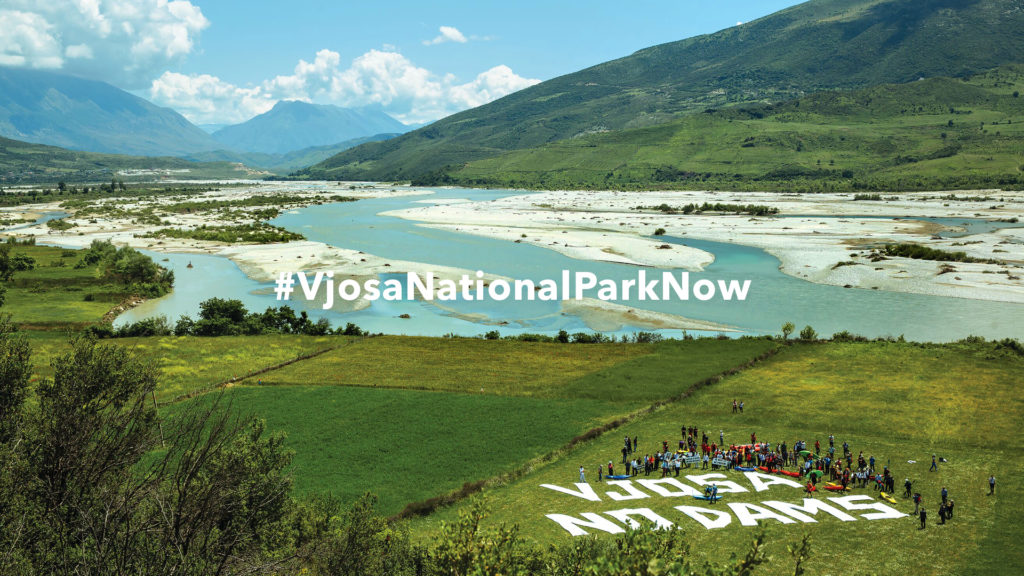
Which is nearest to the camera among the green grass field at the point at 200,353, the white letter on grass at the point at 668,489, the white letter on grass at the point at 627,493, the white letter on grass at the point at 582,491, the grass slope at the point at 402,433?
the white letter on grass at the point at 627,493

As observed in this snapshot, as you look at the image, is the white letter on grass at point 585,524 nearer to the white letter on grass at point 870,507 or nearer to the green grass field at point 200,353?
the white letter on grass at point 870,507

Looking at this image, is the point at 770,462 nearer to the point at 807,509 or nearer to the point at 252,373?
the point at 807,509

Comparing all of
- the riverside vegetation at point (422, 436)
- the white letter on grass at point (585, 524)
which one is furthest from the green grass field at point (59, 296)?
the white letter on grass at point (585, 524)

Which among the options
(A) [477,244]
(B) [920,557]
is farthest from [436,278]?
(B) [920,557]

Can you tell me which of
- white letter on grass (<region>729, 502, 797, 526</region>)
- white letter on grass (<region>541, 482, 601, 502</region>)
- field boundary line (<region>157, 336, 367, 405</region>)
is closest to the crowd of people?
white letter on grass (<region>541, 482, 601, 502</region>)

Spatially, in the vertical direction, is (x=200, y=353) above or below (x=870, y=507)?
above

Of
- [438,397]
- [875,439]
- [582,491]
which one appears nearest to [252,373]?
[438,397]
